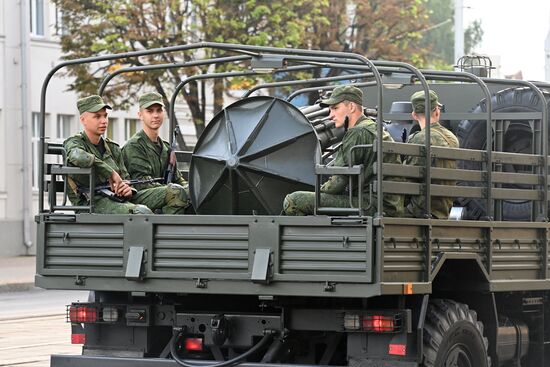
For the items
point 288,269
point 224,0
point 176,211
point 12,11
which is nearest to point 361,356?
point 288,269

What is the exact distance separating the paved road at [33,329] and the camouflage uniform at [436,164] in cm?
519

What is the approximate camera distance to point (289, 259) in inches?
370

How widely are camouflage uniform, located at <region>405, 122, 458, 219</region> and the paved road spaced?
5.19 metres

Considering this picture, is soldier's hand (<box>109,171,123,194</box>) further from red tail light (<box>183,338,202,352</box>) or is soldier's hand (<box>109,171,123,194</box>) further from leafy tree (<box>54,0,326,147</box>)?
leafy tree (<box>54,0,326,147</box>)

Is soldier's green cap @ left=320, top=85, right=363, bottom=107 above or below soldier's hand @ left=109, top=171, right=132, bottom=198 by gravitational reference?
above

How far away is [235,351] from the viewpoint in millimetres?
10023

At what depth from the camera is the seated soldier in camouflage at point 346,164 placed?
9578mm

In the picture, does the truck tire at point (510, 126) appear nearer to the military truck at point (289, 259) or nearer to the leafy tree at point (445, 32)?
the military truck at point (289, 259)

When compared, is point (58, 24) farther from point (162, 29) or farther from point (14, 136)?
point (162, 29)

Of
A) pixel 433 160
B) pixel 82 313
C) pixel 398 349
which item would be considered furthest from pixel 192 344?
pixel 433 160

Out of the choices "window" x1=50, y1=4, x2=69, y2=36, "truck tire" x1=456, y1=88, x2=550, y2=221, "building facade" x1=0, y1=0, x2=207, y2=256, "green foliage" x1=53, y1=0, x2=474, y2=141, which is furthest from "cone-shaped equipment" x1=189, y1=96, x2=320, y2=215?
"building facade" x1=0, y1=0, x2=207, y2=256

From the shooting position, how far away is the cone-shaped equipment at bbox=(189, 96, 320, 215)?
10156 millimetres

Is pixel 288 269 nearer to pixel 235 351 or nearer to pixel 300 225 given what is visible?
pixel 300 225

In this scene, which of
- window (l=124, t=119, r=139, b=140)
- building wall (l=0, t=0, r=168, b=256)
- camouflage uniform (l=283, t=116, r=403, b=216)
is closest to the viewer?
camouflage uniform (l=283, t=116, r=403, b=216)
